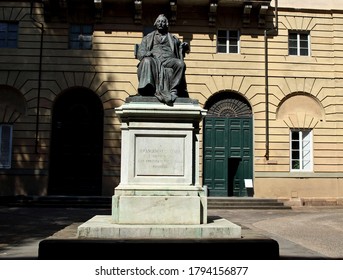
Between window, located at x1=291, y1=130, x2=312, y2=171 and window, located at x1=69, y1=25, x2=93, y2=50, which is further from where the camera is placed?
window, located at x1=69, y1=25, x2=93, y2=50

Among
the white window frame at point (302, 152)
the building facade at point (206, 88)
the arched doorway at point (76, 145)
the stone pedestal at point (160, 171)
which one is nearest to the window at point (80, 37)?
the building facade at point (206, 88)

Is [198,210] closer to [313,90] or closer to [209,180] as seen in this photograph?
[209,180]

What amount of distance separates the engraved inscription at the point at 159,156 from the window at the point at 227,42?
54.9 feet

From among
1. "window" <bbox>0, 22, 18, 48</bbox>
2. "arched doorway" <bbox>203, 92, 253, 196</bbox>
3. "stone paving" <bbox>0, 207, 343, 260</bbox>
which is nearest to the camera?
"stone paving" <bbox>0, 207, 343, 260</bbox>

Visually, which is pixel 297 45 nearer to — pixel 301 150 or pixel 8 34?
pixel 301 150

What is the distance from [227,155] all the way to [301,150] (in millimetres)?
3967

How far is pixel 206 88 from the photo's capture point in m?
23.6

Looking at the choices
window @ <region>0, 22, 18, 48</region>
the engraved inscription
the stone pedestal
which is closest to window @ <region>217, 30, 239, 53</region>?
window @ <region>0, 22, 18, 48</region>

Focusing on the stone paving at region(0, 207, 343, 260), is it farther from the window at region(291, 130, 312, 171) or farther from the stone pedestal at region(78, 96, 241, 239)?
the window at region(291, 130, 312, 171)

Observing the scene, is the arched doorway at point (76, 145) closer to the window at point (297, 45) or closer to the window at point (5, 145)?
the window at point (5, 145)

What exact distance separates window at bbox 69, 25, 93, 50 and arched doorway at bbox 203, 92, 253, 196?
23.6 feet

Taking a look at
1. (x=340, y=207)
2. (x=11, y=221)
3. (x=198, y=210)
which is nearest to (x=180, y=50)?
(x=198, y=210)

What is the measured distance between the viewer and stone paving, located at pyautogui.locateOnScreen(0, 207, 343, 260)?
8.63 metres

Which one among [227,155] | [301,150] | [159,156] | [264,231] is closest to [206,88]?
[227,155]
